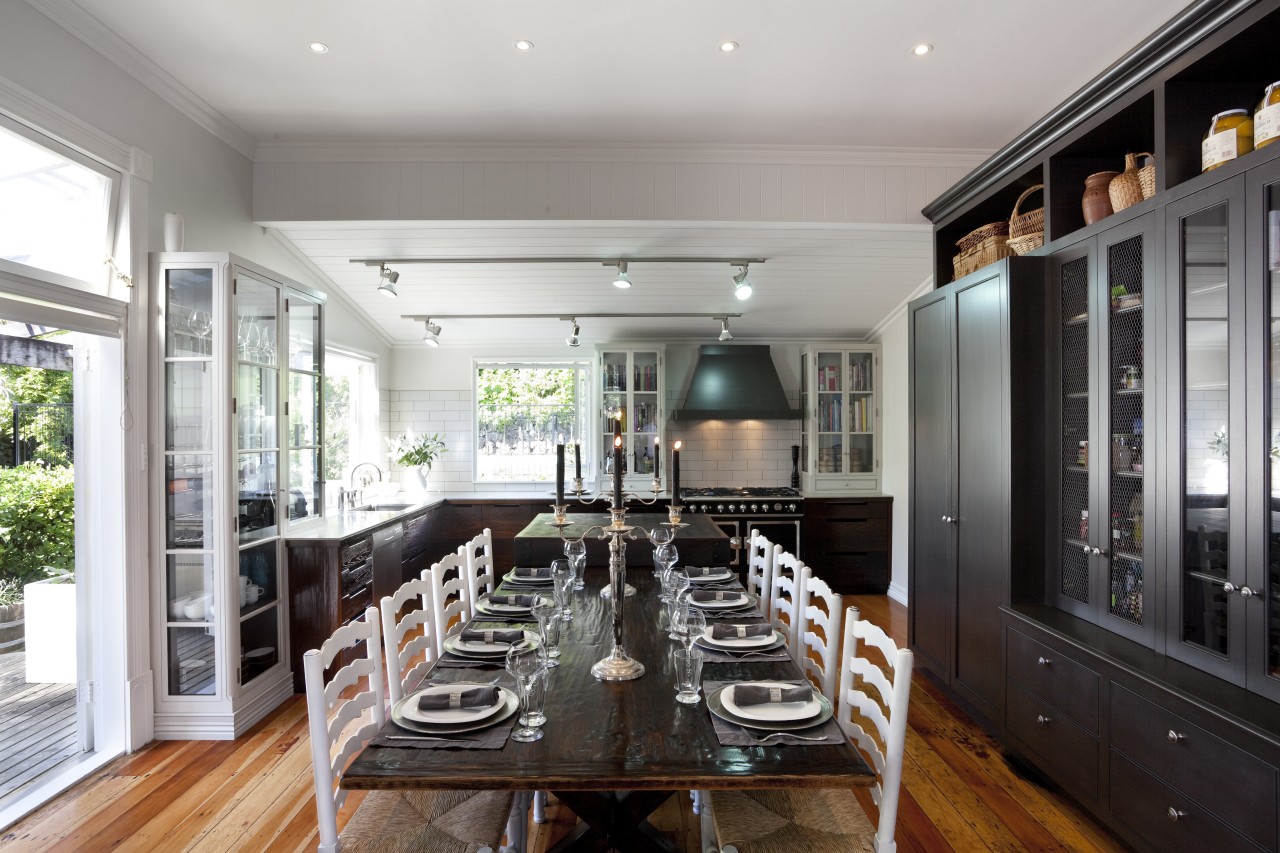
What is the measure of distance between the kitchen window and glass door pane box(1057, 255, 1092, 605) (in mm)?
4255

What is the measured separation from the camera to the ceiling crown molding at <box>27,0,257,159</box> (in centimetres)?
253

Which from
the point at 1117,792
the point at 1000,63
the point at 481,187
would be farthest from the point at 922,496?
the point at 481,187

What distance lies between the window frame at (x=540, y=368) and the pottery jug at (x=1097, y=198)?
14.0 ft

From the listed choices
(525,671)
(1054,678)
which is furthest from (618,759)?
(1054,678)

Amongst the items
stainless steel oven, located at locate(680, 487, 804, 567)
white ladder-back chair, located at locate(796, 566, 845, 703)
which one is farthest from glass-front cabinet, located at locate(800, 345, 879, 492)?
white ladder-back chair, located at locate(796, 566, 845, 703)

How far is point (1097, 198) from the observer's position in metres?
2.71

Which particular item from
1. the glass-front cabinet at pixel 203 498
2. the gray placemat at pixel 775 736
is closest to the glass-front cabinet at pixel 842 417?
the glass-front cabinet at pixel 203 498

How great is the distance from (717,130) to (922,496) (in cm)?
230

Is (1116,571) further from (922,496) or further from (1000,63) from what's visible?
(1000,63)

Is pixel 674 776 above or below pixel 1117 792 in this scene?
above

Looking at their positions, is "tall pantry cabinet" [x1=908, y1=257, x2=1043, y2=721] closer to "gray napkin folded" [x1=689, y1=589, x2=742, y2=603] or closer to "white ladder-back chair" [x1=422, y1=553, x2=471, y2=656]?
"gray napkin folded" [x1=689, y1=589, x2=742, y2=603]

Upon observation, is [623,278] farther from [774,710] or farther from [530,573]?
[774,710]

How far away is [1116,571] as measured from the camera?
254 centimetres

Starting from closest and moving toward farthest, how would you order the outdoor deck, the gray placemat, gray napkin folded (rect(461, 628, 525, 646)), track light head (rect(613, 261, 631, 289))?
the gray placemat < gray napkin folded (rect(461, 628, 525, 646)) < the outdoor deck < track light head (rect(613, 261, 631, 289))
